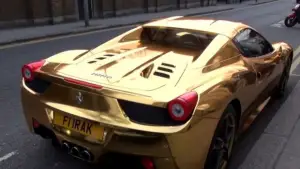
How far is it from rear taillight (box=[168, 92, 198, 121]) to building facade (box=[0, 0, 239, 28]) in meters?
13.9

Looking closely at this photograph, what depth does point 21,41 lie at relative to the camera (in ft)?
39.8

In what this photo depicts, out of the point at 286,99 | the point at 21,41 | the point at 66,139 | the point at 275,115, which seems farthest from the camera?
the point at 21,41

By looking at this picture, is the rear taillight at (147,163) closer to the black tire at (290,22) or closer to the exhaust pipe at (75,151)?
the exhaust pipe at (75,151)

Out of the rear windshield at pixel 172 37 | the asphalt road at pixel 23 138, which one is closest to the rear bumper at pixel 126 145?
the asphalt road at pixel 23 138

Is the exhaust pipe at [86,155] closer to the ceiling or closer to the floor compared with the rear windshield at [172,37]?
closer to the floor

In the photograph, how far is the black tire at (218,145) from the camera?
3209 mm

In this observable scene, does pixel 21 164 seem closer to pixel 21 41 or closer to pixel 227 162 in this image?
pixel 227 162

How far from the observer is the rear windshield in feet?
13.5

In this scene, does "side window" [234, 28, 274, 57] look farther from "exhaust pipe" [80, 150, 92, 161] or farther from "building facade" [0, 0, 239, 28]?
"building facade" [0, 0, 239, 28]

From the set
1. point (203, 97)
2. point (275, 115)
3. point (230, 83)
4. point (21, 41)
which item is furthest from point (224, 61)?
point (21, 41)

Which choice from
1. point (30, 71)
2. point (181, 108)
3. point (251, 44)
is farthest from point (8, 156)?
point (251, 44)

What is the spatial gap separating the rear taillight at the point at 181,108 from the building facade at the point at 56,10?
1388 cm

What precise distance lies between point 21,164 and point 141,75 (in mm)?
Answer: 1476

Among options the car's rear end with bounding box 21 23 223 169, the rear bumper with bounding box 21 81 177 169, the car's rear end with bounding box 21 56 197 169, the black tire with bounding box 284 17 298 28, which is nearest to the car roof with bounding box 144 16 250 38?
the car's rear end with bounding box 21 23 223 169
